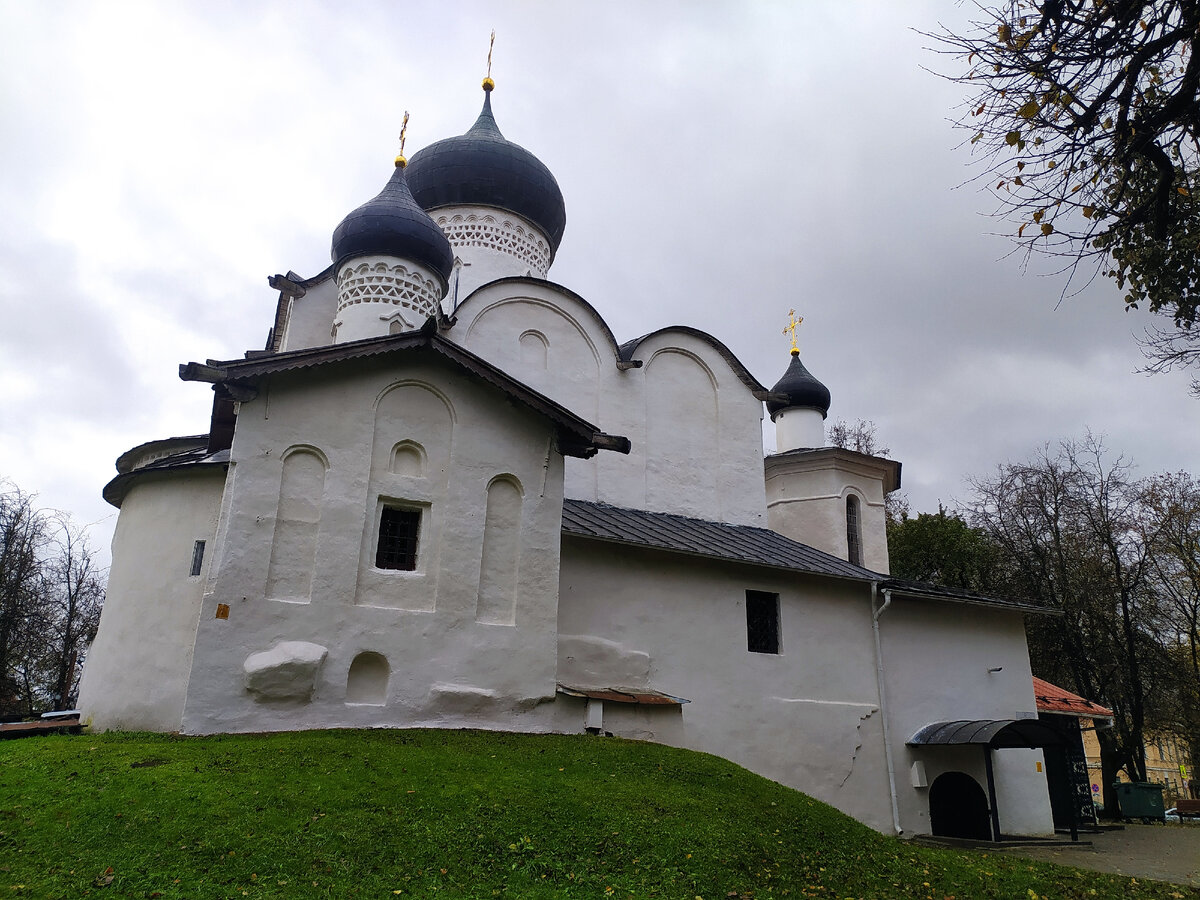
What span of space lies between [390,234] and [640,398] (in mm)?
5469

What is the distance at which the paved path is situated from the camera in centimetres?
1091

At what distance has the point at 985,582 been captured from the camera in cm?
2522

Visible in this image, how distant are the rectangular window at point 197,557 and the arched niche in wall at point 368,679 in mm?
2522

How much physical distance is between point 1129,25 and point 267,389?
9192 millimetres

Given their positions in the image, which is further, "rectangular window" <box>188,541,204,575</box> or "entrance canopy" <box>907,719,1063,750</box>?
"entrance canopy" <box>907,719,1063,750</box>

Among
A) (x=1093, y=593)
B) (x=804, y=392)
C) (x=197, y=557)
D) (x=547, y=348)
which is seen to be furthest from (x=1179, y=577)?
(x=197, y=557)

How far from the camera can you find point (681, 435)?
16516 millimetres

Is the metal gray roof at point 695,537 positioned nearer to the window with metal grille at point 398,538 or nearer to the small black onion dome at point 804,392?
the window with metal grille at point 398,538

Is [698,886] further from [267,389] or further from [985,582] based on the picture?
[985,582]

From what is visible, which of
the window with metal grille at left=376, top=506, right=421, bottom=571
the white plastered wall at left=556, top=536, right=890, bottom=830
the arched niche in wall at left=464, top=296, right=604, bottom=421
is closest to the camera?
the window with metal grille at left=376, top=506, right=421, bottom=571

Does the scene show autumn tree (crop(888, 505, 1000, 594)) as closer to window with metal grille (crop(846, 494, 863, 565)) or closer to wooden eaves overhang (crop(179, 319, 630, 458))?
window with metal grille (crop(846, 494, 863, 565))

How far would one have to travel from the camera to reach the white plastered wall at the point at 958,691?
14367mm

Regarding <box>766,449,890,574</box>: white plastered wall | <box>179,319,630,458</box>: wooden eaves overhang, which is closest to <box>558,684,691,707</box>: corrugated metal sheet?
<box>179,319,630,458</box>: wooden eaves overhang

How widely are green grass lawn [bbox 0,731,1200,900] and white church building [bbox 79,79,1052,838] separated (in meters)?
1.13
